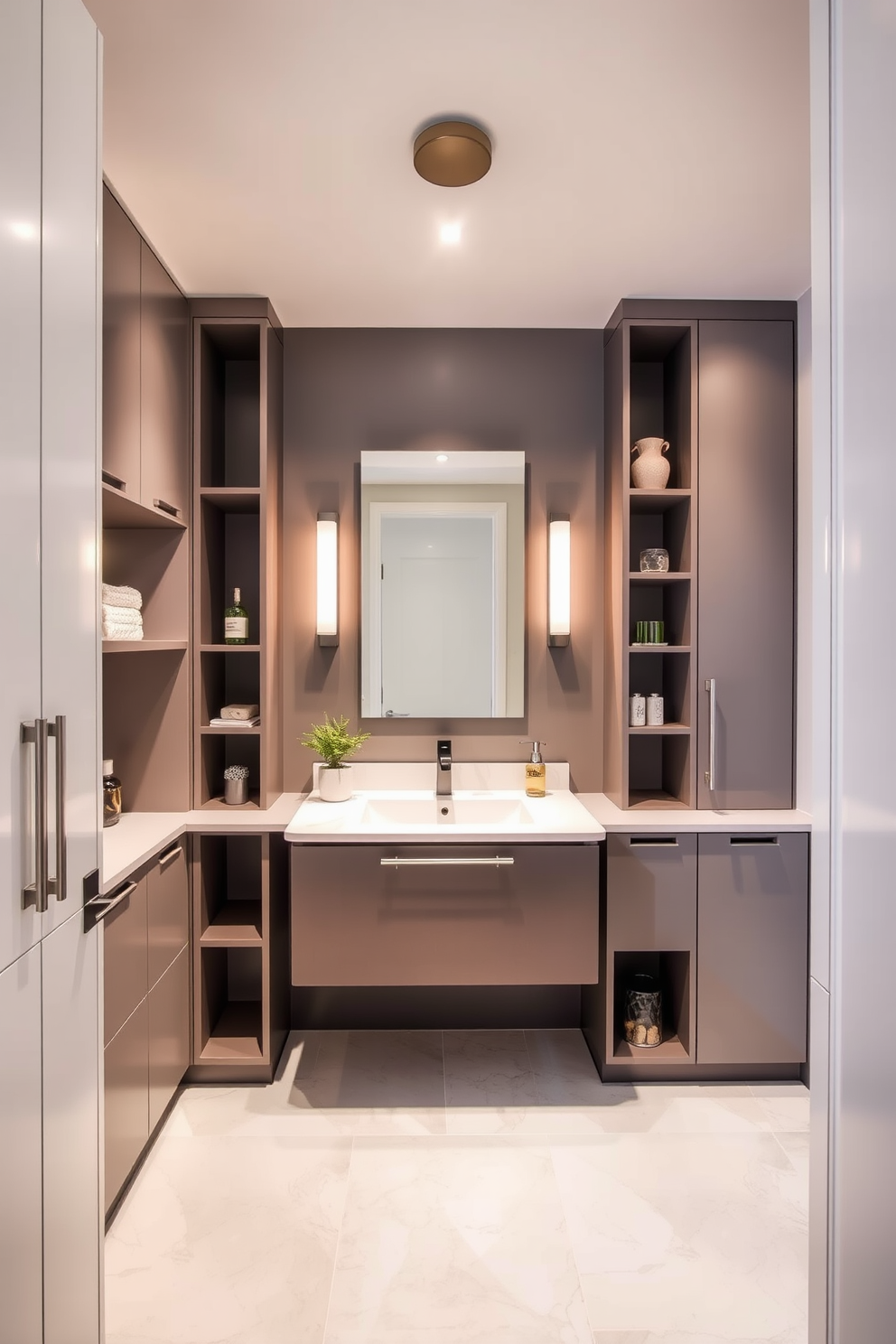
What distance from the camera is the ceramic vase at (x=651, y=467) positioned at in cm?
257

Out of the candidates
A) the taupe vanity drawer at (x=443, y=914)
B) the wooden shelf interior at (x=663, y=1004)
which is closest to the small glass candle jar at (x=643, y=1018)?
the wooden shelf interior at (x=663, y=1004)

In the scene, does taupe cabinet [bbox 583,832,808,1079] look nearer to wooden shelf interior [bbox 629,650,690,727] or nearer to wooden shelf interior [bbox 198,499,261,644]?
wooden shelf interior [bbox 629,650,690,727]

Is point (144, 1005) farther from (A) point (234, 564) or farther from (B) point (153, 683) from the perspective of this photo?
(A) point (234, 564)

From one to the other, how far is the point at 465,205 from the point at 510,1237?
2.59 m

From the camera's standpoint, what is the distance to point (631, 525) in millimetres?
2742

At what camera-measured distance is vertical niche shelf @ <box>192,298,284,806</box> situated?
2.51 metres

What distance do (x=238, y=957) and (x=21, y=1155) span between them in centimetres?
176

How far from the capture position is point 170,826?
2301 millimetres

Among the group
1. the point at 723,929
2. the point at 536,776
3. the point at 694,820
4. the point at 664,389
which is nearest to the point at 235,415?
the point at 664,389

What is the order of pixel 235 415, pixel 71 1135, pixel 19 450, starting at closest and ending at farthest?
pixel 19 450 < pixel 71 1135 < pixel 235 415

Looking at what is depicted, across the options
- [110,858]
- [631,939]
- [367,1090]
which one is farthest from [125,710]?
[631,939]

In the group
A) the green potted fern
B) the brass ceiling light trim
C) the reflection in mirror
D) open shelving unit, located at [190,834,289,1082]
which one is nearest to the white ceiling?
the brass ceiling light trim

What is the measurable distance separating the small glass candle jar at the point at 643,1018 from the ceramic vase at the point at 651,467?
1.72 m

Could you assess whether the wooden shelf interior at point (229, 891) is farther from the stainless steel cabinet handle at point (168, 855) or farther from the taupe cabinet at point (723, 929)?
the taupe cabinet at point (723, 929)
